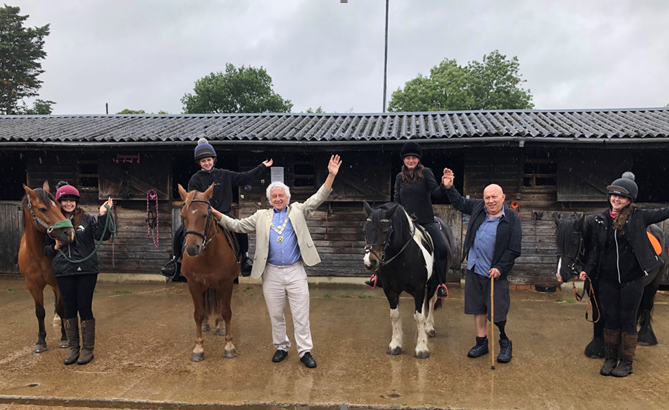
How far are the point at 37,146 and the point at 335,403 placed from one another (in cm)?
811

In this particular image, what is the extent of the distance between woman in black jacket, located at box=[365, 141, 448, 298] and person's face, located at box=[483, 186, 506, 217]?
63cm

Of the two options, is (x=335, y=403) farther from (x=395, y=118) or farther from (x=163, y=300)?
(x=395, y=118)

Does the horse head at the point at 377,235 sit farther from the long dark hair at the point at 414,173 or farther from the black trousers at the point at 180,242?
the black trousers at the point at 180,242

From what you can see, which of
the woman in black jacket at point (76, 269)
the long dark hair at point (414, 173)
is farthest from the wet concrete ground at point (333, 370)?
the long dark hair at point (414, 173)

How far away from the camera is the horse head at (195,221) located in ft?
12.4

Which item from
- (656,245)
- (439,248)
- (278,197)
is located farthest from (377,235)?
(656,245)

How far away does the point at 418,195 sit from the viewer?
191 inches

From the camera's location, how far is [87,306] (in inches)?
167

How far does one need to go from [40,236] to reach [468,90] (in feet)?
114

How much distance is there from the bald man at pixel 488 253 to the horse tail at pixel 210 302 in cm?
318

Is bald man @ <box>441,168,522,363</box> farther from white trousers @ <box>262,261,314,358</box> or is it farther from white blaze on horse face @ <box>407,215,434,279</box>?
white trousers @ <box>262,261,314,358</box>

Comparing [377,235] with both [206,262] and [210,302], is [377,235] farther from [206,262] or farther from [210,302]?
[210,302]

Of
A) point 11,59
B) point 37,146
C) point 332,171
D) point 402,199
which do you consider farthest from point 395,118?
point 11,59

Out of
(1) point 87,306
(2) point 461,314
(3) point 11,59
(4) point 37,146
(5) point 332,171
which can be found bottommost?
(2) point 461,314
